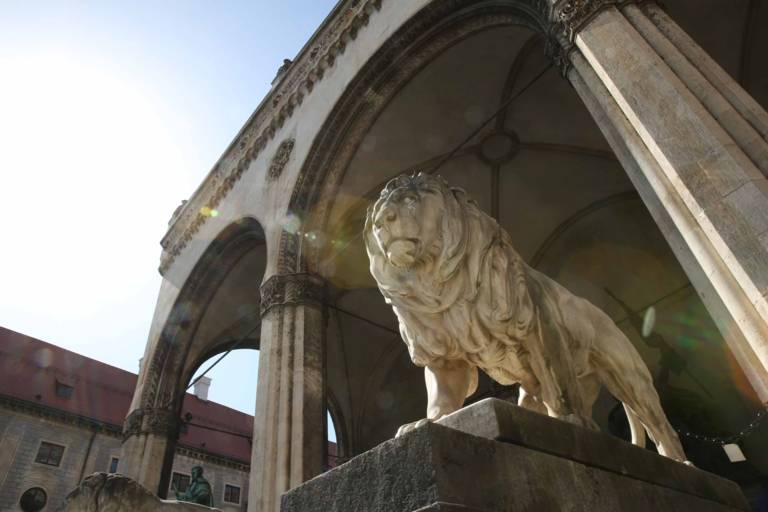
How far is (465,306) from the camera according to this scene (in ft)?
6.61

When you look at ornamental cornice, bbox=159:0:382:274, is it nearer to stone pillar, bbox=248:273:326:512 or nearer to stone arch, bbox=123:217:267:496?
stone arch, bbox=123:217:267:496

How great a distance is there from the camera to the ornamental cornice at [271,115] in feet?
24.5

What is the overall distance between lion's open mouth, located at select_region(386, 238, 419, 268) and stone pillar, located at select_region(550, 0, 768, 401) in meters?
1.45

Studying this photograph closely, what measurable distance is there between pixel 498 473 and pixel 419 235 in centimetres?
96

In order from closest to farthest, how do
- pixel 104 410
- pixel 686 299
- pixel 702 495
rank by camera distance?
pixel 702 495
pixel 686 299
pixel 104 410

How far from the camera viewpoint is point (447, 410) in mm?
2031

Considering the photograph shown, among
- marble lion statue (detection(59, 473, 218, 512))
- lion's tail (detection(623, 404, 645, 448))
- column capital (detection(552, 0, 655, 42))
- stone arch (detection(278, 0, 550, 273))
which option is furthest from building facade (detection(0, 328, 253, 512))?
lion's tail (detection(623, 404, 645, 448))

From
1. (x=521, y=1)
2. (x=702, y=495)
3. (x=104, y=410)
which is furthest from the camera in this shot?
(x=104, y=410)

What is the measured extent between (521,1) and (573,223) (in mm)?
4946

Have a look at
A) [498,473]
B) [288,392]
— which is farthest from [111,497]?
[498,473]

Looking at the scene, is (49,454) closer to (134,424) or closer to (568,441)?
(134,424)

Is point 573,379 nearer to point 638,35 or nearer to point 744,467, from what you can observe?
point 638,35

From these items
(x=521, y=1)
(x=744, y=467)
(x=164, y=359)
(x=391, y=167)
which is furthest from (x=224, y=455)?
(x=521, y=1)

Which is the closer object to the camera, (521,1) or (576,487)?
(576,487)
